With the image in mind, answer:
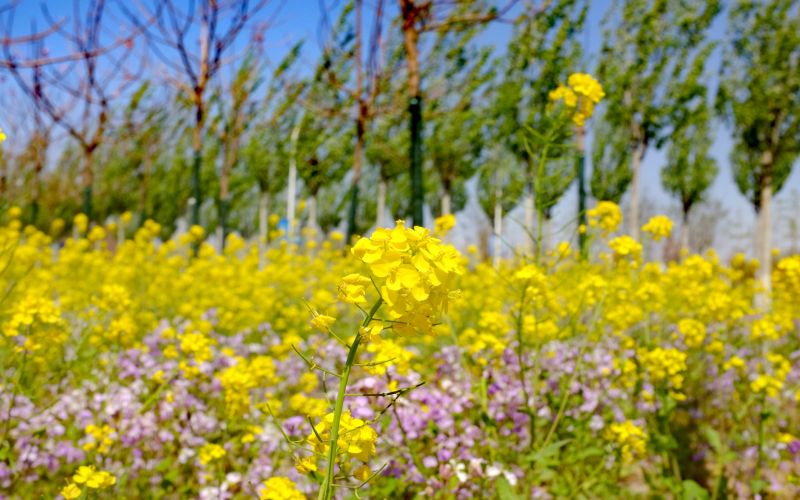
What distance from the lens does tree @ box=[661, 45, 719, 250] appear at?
12.8 meters

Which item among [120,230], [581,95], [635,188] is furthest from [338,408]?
[120,230]

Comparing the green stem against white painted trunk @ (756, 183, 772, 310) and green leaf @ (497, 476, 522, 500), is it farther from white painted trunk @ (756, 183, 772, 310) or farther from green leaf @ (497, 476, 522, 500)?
white painted trunk @ (756, 183, 772, 310)

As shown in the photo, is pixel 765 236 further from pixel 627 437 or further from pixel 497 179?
pixel 627 437

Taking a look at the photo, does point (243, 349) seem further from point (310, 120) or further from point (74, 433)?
point (310, 120)

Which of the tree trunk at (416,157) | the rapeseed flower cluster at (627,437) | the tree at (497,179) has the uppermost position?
the tree at (497,179)

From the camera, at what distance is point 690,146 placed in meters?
14.4

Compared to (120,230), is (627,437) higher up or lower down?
lower down

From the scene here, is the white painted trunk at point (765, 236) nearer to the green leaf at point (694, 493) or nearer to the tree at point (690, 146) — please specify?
the tree at point (690, 146)

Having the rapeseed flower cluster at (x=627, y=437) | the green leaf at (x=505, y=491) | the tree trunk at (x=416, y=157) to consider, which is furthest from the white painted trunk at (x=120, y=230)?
the green leaf at (x=505, y=491)

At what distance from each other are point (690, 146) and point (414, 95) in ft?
36.1

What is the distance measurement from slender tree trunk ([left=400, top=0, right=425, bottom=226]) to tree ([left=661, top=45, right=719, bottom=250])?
9.26 metres

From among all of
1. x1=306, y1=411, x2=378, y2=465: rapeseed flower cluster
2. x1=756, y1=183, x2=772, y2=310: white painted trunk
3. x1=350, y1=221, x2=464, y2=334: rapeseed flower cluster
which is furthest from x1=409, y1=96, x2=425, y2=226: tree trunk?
x1=756, y1=183, x2=772, y2=310: white painted trunk

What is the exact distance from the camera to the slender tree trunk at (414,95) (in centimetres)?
539

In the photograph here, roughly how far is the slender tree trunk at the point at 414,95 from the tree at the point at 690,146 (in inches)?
365
